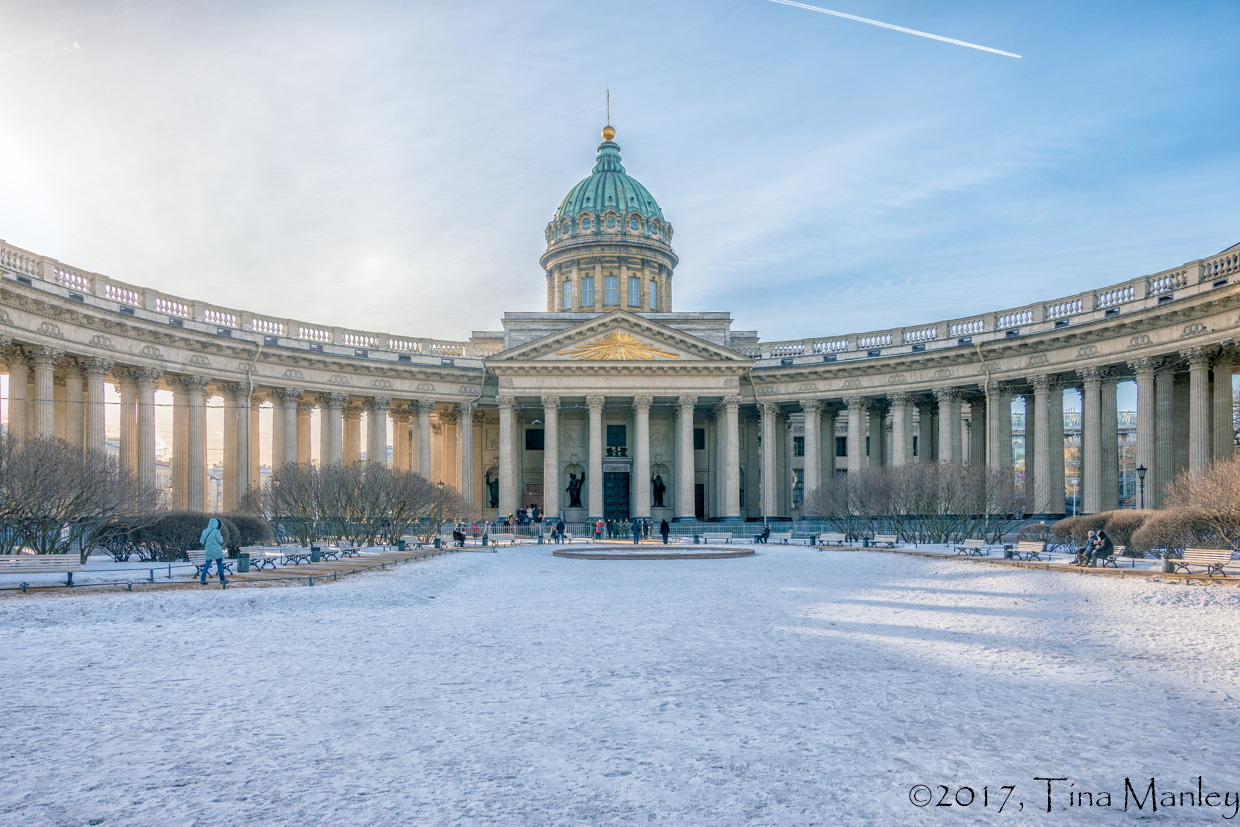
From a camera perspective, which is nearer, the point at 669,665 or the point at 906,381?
the point at 669,665

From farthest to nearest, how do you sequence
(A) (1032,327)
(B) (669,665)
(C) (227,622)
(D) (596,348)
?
(D) (596,348) → (A) (1032,327) → (C) (227,622) → (B) (669,665)

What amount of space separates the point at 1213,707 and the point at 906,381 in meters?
44.2

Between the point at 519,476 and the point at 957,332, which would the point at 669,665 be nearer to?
the point at 957,332

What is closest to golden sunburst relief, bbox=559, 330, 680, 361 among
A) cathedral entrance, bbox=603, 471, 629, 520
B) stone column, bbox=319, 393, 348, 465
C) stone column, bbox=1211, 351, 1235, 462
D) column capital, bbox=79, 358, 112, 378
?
cathedral entrance, bbox=603, 471, 629, 520

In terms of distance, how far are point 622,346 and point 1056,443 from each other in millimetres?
24935

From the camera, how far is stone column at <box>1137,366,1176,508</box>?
38750 mm

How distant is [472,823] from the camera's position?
252 inches

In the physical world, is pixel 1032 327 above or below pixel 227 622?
above

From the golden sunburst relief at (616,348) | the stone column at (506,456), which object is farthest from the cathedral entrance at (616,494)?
the golden sunburst relief at (616,348)

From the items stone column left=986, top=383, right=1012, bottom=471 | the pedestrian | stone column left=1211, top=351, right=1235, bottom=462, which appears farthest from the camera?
stone column left=986, top=383, right=1012, bottom=471

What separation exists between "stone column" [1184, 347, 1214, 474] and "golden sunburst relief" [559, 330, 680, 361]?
28.2 meters

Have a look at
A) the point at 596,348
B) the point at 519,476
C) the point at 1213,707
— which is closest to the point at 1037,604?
the point at 1213,707

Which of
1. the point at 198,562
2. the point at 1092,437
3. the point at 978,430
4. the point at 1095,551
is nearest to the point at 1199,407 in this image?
the point at 1092,437

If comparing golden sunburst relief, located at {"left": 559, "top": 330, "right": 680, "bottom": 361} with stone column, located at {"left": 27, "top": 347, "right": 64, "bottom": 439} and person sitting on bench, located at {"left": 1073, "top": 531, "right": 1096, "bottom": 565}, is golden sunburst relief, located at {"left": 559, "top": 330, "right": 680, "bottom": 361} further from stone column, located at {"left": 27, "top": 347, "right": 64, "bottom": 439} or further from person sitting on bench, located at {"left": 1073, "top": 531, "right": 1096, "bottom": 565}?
person sitting on bench, located at {"left": 1073, "top": 531, "right": 1096, "bottom": 565}
